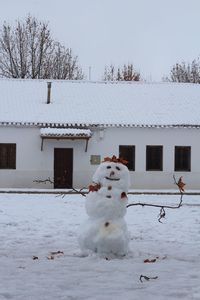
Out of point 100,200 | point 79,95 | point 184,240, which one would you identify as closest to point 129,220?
point 184,240

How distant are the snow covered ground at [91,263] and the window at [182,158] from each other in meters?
11.6

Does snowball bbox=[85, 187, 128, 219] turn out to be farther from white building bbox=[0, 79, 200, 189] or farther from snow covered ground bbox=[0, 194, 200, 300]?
white building bbox=[0, 79, 200, 189]

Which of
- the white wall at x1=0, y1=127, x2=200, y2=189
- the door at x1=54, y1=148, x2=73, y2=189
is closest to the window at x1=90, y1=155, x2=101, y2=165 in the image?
the white wall at x1=0, y1=127, x2=200, y2=189

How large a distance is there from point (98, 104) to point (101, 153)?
3204mm

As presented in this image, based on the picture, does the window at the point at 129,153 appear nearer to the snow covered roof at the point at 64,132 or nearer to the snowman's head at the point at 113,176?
the snow covered roof at the point at 64,132

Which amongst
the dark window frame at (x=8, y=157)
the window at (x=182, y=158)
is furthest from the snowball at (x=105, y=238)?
the window at (x=182, y=158)

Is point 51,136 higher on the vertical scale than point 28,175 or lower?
higher

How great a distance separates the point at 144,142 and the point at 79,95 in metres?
5.03

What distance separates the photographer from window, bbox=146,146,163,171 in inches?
1055

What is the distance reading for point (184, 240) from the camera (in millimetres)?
11438

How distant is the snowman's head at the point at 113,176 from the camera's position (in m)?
9.50

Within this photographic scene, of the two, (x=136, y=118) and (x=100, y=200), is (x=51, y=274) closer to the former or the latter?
(x=100, y=200)

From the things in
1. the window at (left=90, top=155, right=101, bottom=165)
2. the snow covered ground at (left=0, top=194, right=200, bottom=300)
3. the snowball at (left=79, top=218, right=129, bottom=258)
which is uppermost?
the window at (left=90, top=155, right=101, bottom=165)

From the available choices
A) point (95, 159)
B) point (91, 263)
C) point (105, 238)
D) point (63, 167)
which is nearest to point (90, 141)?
point (95, 159)
